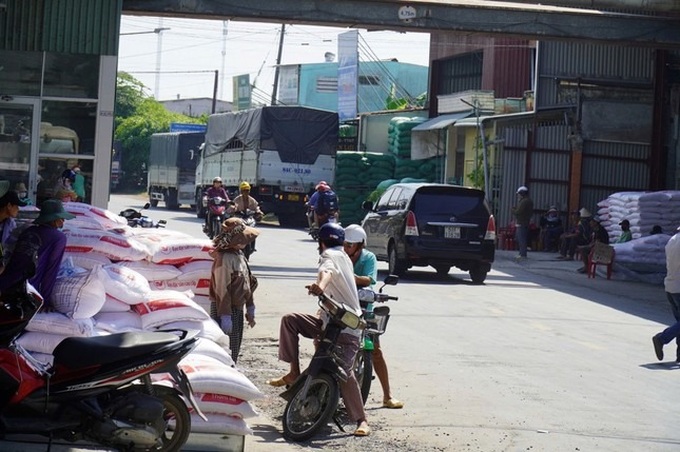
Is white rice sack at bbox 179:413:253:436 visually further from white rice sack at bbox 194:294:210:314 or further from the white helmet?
white rice sack at bbox 194:294:210:314

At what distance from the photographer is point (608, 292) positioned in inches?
922

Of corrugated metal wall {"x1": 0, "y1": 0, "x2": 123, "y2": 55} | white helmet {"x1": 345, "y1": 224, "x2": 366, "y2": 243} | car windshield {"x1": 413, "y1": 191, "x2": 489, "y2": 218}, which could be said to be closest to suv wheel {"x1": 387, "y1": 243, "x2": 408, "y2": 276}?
car windshield {"x1": 413, "y1": 191, "x2": 489, "y2": 218}

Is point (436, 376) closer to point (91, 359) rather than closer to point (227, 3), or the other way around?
point (91, 359)

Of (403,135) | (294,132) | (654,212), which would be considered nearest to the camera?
(654,212)

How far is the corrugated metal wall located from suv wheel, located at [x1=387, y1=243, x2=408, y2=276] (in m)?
6.45

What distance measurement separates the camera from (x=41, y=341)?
27.7 feet

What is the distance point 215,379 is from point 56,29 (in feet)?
42.5

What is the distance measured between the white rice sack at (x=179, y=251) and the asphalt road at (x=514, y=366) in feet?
4.35

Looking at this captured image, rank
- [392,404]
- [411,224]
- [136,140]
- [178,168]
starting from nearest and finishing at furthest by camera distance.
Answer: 1. [392,404]
2. [411,224]
3. [178,168]
4. [136,140]

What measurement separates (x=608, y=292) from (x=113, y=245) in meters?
13.9

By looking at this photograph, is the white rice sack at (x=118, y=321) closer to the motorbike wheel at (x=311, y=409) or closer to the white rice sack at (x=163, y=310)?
the white rice sack at (x=163, y=310)

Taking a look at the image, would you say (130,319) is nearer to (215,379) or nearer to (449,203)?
(215,379)

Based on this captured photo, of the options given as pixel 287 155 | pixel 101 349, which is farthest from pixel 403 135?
pixel 101 349

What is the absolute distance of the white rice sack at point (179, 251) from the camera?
12039 millimetres
